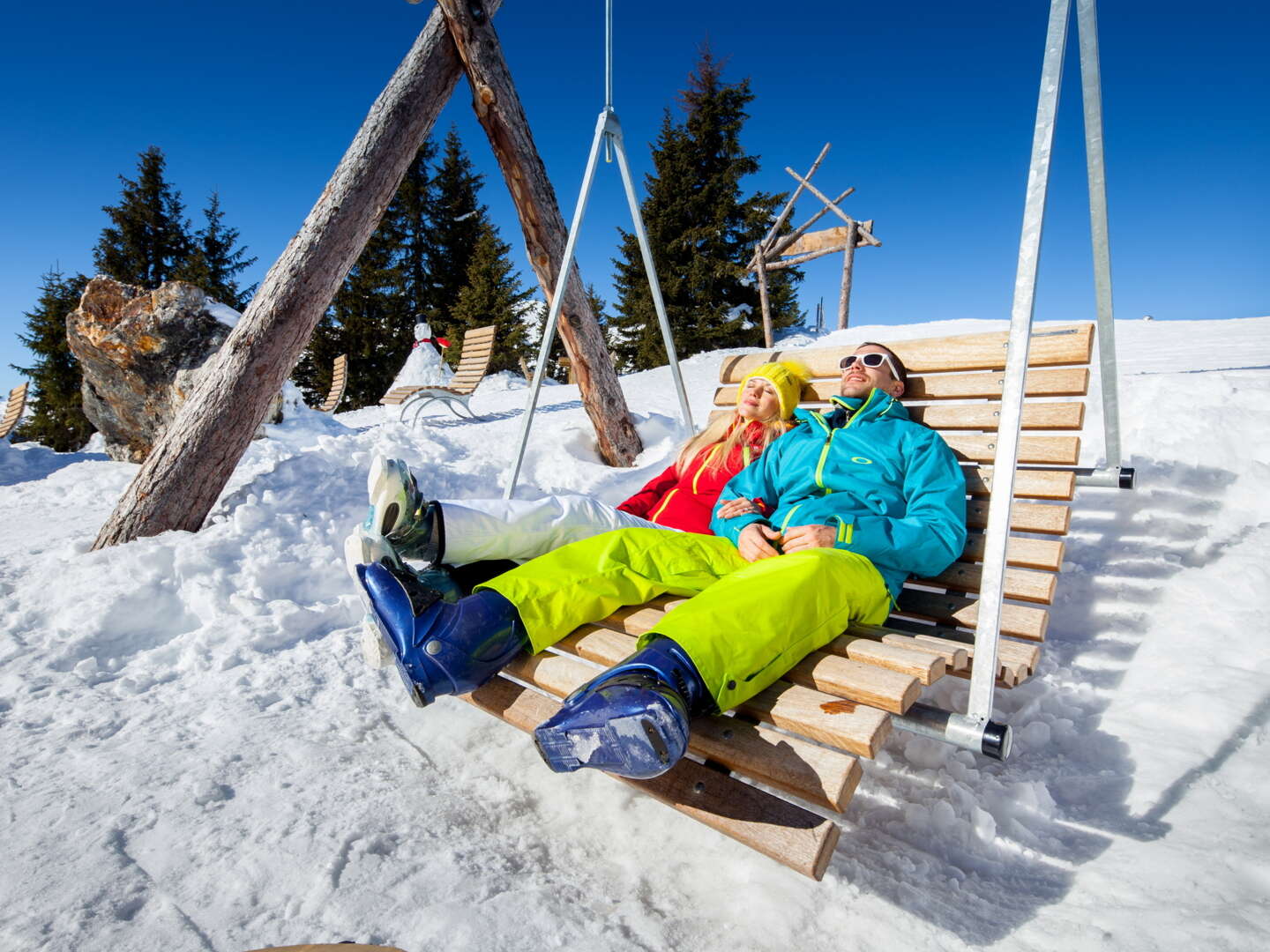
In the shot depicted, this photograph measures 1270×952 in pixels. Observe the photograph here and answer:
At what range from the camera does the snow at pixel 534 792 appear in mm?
1332

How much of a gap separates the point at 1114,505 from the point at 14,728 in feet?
15.3

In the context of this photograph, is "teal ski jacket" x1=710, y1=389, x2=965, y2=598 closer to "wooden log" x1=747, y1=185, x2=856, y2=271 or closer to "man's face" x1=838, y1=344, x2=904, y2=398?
"man's face" x1=838, y1=344, x2=904, y2=398

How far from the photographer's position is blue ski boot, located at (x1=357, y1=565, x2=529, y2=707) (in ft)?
5.31

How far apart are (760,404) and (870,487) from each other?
0.73 meters

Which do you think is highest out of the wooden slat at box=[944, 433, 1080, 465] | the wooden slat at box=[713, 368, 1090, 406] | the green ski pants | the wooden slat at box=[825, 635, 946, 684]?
the wooden slat at box=[713, 368, 1090, 406]

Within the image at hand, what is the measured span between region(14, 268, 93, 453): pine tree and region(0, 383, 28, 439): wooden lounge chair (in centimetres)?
147

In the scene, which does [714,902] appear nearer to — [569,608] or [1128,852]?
[569,608]

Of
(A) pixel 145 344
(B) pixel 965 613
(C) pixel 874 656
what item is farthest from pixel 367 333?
(C) pixel 874 656

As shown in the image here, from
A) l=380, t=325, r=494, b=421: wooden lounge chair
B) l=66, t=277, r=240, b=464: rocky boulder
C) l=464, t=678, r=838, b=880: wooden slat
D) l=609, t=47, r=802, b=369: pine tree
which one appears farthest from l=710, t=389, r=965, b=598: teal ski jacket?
l=609, t=47, r=802, b=369: pine tree

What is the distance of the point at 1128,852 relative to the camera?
5.02 ft

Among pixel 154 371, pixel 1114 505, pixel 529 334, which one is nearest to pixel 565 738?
pixel 1114 505

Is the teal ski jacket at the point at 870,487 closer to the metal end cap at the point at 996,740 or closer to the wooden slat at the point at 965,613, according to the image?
the wooden slat at the point at 965,613

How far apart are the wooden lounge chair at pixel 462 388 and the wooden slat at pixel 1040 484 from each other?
6475mm

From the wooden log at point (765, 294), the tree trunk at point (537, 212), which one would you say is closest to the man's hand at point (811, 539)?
the tree trunk at point (537, 212)
